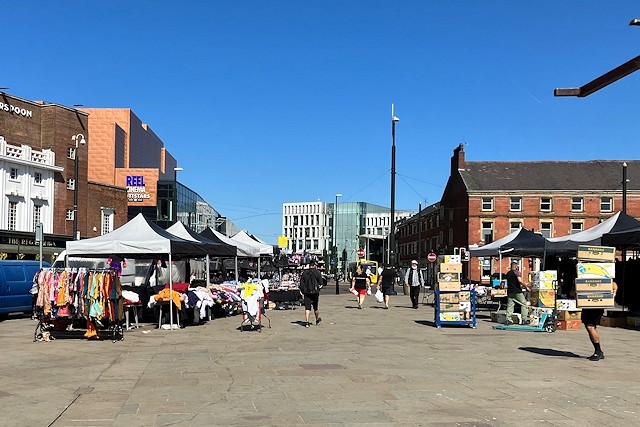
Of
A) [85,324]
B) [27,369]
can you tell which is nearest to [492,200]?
[85,324]

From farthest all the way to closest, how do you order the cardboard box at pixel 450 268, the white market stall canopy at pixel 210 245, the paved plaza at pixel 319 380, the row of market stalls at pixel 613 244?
1. the white market stall canopy at pixel 210 245
2. the row of market stalls at pixel 613 244
3. the cardboard box at pixel 450 268
4. the paved plaza at pixel 319 380

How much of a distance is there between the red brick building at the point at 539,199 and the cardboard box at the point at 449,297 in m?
47.3

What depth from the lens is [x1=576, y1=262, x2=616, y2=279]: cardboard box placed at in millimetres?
12625

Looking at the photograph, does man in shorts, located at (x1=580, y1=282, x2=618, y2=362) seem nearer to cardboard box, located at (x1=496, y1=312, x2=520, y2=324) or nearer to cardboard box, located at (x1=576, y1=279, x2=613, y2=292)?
cardboard box, located at (x1=576, y1=279, x2=613, y2=292)

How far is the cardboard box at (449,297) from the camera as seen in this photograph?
1814 centimetres

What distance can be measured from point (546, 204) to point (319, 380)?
61.2 metres

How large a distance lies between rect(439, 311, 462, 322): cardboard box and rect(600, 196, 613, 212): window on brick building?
52856mm

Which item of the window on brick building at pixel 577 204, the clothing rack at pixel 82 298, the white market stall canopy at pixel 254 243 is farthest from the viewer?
the window on brick building at pixel 577 204

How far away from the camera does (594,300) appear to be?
39.0 feet

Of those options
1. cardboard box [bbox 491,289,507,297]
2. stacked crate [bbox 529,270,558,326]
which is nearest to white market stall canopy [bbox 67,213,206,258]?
stacked crate [bbox 529,270,558,326]

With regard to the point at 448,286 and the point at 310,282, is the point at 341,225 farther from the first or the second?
the point at 310,282

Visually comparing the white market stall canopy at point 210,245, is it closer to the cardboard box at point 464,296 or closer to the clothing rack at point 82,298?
the clothing rack at point 82,298

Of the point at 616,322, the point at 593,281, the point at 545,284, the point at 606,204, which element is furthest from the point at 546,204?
the point at 593,281

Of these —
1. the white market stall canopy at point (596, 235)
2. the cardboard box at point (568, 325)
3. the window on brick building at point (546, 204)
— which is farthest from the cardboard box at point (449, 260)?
the window on brick building at point (546, 204)
